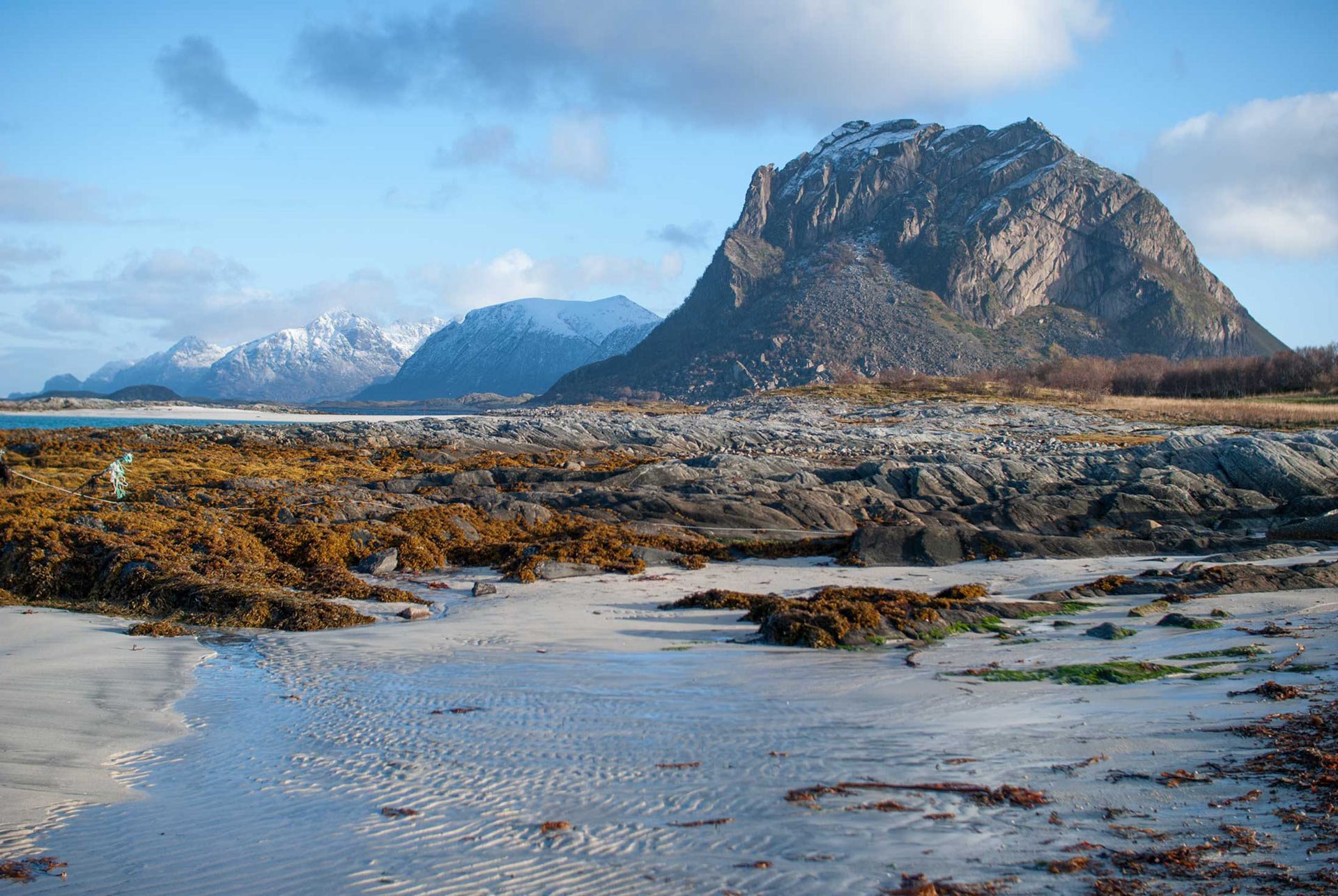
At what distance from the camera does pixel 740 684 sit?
909cm

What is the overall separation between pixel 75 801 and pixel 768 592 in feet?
35.2

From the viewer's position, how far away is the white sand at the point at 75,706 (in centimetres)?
634

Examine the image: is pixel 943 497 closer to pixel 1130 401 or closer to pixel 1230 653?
pixel 1230 653

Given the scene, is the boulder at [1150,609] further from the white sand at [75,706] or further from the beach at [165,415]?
the beach at [165,415]

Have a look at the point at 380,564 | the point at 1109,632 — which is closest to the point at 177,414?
the point at 380,564

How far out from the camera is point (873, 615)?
11.3m

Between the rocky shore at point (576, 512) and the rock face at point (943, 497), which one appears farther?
the rock face at point (943, 497)

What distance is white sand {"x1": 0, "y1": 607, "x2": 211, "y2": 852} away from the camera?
250 inches

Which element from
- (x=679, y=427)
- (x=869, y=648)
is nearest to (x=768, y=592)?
(x=869, y=648)

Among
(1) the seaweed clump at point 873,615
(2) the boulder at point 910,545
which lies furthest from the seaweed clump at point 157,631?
(2) the boulder at point 910,545

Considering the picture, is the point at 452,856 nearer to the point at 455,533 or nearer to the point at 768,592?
the point at 768,592

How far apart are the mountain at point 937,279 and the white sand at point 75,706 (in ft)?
396

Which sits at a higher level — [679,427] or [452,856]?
[679,427]

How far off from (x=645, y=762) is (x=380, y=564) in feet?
37.4
